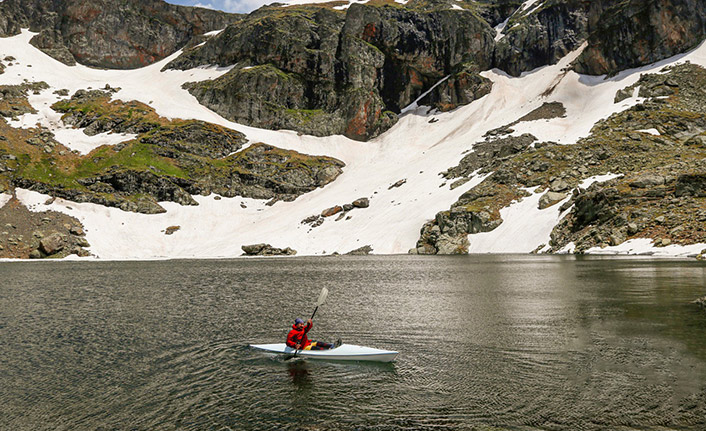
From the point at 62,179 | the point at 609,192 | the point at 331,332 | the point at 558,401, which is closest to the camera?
the point at 558,401

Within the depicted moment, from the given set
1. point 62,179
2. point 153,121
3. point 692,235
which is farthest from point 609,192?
point 153,121

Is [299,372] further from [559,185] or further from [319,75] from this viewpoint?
[319,75]

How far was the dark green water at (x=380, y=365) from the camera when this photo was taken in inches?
539

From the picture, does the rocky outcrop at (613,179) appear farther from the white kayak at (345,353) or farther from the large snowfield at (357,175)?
the white kayak at (345,353)

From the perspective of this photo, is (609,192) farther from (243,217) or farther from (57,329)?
(243,217)

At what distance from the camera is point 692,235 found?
59531 millimetres

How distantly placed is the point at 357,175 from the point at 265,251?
57.8 m

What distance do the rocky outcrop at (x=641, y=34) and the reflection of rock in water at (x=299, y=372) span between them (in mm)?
167706

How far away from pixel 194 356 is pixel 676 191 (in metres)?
75.1

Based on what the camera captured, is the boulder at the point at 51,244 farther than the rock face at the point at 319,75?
No

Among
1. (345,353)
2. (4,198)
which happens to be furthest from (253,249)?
(345,353)

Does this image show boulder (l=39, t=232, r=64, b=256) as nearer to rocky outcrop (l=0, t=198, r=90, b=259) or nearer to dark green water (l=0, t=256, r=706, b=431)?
rocky outcrop (l=0, t=198, r=90, b=259)

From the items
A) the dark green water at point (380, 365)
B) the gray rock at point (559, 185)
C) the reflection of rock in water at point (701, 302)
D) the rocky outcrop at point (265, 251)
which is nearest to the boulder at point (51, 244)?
the rocky outcrop at point (265, 251)

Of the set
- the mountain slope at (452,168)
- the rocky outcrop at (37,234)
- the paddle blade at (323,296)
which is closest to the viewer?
the paddle blade at (323,296)
